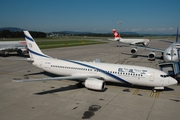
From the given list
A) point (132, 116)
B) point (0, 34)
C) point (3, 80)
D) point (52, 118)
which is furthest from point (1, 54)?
point (0, 34)

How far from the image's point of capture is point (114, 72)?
853 inches

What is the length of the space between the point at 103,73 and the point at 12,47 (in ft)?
124

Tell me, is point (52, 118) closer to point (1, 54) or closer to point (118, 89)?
point (118, 89)

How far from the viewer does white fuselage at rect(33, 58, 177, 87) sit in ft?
65.6

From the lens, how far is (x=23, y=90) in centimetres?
2100

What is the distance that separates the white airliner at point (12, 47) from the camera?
48522 mm

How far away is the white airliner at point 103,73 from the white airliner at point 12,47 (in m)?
27.1

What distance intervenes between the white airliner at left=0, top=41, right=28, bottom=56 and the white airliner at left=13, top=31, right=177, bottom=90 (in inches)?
1066

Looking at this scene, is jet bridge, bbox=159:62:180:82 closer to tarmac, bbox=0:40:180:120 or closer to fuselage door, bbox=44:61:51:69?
tarmac, bbox=0:40:180:120

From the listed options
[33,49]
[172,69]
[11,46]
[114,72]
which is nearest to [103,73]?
[114,72]

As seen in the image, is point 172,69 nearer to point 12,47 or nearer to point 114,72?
point 114,72

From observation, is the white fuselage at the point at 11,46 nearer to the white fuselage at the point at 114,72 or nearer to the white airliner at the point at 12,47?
the white airliner at the point at 12,47

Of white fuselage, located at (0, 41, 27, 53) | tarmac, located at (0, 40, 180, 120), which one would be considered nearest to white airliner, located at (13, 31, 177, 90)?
tarmac, located at (0, 40, 180, 120)

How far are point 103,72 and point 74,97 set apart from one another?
5.39m
